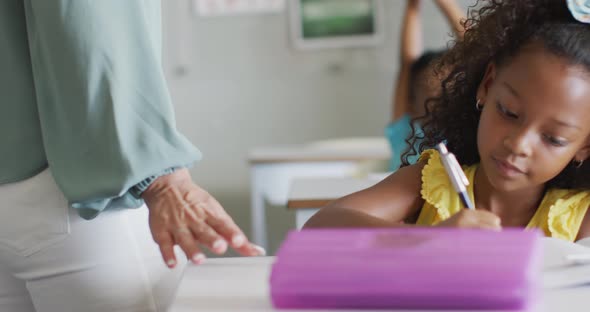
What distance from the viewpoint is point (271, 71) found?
452 cm

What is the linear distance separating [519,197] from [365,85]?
3132 millimetres

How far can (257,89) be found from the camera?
179 inches

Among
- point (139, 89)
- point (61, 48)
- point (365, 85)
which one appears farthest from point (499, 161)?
point (365, 85)

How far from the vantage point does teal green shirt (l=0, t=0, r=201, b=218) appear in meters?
0.99

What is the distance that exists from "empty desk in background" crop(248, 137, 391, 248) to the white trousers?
2.30 metres

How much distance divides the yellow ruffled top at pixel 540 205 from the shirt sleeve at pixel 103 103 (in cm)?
44

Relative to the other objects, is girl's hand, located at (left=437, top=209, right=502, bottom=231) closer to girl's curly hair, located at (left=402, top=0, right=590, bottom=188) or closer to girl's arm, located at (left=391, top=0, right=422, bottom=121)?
girl's curly hair, located at (left=402, top=0, right=590, bottom=188)

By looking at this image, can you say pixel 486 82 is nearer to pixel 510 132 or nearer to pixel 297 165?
pixel 510 132

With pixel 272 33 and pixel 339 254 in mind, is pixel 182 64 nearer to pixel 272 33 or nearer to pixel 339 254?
pixel 272 33

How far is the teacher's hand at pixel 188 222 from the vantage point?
0.90 metres

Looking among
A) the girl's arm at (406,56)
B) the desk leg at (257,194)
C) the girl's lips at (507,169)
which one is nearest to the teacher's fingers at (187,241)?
the girl's lips at (507,169)

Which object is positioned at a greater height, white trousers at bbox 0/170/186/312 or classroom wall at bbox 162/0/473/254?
white trousers at bbox 0/170/186/312

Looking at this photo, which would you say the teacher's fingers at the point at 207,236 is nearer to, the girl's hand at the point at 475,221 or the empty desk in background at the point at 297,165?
the girl's hand at the point at 475,221

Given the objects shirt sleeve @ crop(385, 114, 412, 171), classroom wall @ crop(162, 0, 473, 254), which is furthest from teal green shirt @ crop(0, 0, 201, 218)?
classroom wall @ crop(162, 0, 473, 254)
